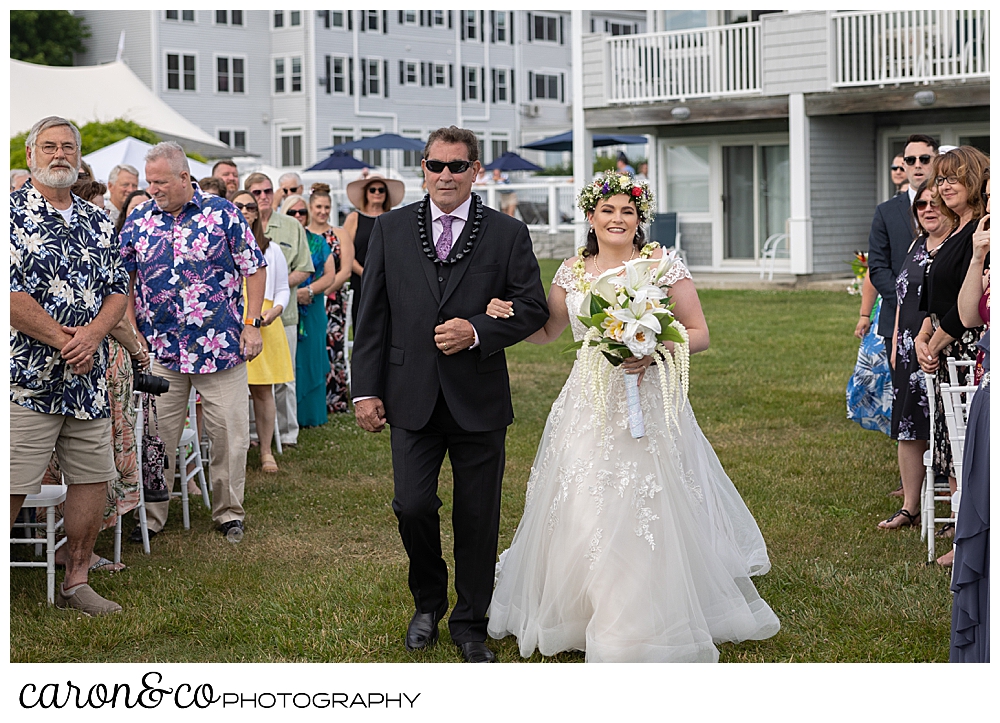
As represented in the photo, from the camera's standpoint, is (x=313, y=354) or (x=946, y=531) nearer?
(x=946, y=531)

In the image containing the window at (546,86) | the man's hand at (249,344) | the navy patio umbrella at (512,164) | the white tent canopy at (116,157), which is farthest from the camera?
the window at (546,86)

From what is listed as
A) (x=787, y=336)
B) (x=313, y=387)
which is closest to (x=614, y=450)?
(x=313, y=387)

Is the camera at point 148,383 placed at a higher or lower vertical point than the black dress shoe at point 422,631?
higher

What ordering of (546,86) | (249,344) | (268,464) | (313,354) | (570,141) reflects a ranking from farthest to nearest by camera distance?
(546,86) < (570,141) < (313,354) < (268,464) < (249,344)

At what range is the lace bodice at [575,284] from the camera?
508 centimetres

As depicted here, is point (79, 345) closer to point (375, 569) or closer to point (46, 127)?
point (46, 127)

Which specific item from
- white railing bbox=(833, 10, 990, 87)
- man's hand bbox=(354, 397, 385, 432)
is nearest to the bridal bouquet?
man's hand bbox=(354, 397, 385, 432)

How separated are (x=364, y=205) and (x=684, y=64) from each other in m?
14.5

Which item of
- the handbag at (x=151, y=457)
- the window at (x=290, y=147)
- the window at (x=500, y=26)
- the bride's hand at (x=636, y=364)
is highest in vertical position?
the window at (x=500, y=26)

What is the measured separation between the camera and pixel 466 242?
4805 millimetres

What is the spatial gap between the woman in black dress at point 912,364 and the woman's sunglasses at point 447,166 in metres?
2.82

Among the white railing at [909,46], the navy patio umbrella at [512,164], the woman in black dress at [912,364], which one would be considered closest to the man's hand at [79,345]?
the woman in black dress at [912,364]

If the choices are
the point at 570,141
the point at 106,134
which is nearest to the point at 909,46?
the point at 570,141

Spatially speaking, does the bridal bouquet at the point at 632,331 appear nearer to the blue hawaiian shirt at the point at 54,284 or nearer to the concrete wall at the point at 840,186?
the blue hawaiian shirt at the point at 54,284
